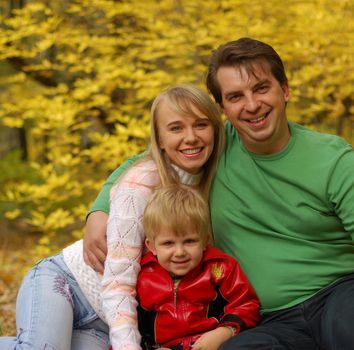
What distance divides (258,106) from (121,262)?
836 millimetres

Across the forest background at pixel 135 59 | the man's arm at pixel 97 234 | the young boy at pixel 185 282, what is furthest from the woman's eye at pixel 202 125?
the forest background at pixel 135 59

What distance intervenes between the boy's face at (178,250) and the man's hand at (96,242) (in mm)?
281

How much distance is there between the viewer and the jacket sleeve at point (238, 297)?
96.6 inches

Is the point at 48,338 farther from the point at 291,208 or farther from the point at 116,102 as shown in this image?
the point at 116,102

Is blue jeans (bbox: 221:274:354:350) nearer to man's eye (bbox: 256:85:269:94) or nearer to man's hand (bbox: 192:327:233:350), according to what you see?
man's hand (bbox: 192:327:233:350)

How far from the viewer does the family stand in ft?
7.99

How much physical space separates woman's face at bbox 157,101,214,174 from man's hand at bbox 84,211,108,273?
41 cm

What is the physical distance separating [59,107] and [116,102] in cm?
63

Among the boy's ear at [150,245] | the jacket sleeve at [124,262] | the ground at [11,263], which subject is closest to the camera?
the jacket sleeve at [124,262]

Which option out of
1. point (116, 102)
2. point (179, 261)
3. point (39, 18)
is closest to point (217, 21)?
point (116, 102)

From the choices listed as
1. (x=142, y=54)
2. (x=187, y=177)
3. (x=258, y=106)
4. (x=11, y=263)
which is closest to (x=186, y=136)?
(x=187, y=177)

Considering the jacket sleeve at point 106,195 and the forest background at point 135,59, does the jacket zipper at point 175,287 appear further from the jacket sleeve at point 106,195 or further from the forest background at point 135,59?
the forest background at point 135,59

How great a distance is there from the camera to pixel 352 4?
183 inches

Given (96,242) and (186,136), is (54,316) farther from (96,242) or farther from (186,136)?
(186,136)
